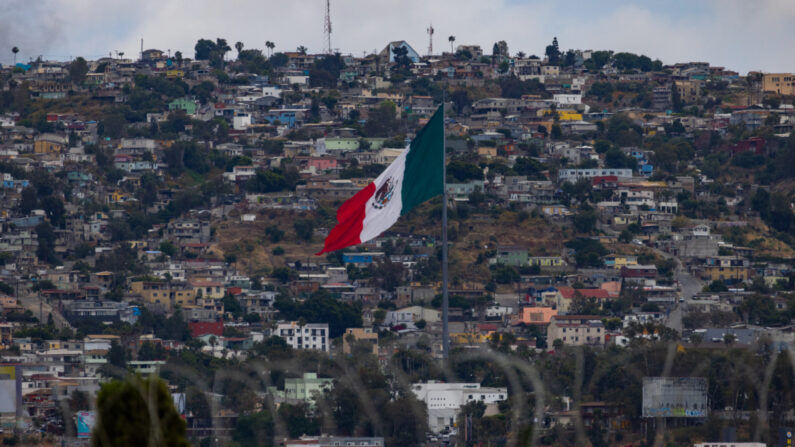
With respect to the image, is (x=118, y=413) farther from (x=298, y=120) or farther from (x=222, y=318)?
(x=298, y=120)

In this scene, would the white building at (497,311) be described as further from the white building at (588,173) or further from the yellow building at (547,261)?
the white building at (588,173)

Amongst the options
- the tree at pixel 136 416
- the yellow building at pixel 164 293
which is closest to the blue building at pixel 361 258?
the yellow building at pixel 164 293

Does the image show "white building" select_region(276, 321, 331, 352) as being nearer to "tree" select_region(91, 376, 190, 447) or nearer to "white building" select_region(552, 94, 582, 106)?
"tree" select_region(91, 376, 190, 447)

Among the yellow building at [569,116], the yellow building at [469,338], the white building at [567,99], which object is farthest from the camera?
the white building at [567,99]

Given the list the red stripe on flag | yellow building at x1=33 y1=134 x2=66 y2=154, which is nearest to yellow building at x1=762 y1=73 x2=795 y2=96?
yellow building at x1=33 y1=134 x2=66 y2=154

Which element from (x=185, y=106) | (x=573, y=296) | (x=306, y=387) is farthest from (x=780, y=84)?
(x=306, y=387)

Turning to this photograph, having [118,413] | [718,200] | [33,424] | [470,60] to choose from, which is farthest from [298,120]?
[118,413]
